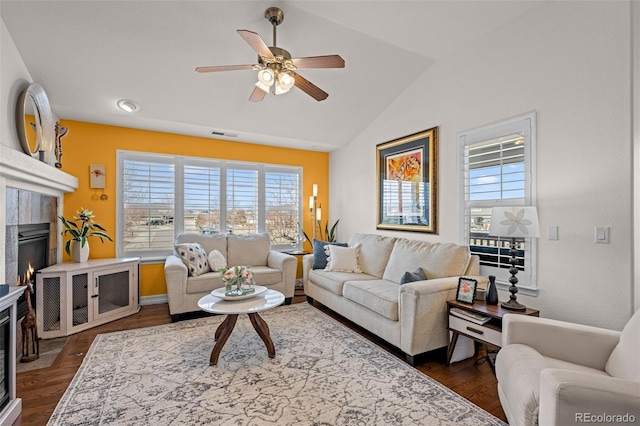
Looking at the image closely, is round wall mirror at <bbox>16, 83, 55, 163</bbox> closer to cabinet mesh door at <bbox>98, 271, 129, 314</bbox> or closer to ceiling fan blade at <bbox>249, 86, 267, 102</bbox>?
cabinet mesh door at <bbox>98, 271, 129, 314</bbox>

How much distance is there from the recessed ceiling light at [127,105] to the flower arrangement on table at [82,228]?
1319mm

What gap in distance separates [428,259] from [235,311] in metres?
1.97

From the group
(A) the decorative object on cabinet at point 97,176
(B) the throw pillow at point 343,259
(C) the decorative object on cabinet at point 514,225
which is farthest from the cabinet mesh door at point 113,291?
(C) the decorative object on cabinet at point 514,225

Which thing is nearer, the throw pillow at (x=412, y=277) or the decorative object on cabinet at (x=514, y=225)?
the decorative object on cabinet at (x=514, y=225)

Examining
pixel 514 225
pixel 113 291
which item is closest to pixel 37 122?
pixel 113 291

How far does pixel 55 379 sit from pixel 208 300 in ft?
3.93

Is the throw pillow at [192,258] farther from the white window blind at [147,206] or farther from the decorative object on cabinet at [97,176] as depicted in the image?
the decorative object on cabinet at [97,176]

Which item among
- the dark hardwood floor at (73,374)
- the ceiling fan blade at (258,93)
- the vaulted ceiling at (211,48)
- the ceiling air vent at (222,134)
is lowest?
the dark hardwood floor at (73,374)

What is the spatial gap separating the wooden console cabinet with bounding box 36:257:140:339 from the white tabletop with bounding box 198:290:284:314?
1.58m

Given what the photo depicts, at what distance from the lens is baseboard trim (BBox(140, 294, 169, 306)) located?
4191 mm

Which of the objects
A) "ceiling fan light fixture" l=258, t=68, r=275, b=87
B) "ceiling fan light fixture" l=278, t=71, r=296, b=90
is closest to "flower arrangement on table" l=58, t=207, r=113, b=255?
"ceiling fan light fixture" l=258, t=68, r=275, b=87

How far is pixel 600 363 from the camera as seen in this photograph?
1.69 m

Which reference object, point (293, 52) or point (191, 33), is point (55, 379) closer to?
point (191, 33)

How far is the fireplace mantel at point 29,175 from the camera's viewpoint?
216 centimetres
